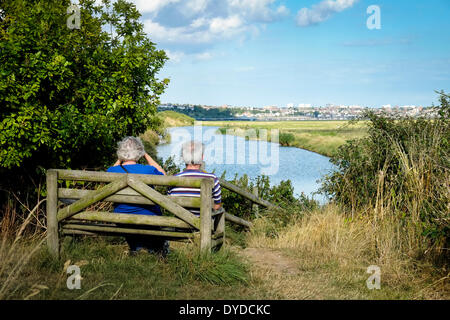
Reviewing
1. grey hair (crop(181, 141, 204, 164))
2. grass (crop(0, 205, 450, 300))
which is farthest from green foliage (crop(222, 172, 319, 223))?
grey hair (crop(181, 141, 204, 164))

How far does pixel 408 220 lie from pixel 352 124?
298cm

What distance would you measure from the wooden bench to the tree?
1.44 m

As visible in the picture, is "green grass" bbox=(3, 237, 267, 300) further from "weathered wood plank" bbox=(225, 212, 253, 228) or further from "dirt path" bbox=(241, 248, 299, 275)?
"weathered wood plank" bbox=(225, 212, 253, 228)

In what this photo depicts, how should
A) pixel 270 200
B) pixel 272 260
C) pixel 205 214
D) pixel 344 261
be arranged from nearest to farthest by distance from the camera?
1. pixel 205 214
2. pixel 344 261
3. pixel 272 260
4. pixel 270 200

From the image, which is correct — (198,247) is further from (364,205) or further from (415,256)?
(364,205)

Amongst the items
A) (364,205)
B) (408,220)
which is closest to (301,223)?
(364,205)

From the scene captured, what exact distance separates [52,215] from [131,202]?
3.14 feet

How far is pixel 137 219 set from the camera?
501 cm

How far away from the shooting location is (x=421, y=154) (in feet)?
22.0

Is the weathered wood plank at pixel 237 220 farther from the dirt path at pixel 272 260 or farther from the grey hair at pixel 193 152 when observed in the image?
the grey hair at pixel 193 152

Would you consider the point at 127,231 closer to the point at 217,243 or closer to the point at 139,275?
the point at 139,275

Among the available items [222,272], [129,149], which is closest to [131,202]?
[129,149]

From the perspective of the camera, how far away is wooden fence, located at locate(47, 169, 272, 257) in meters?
4.88
